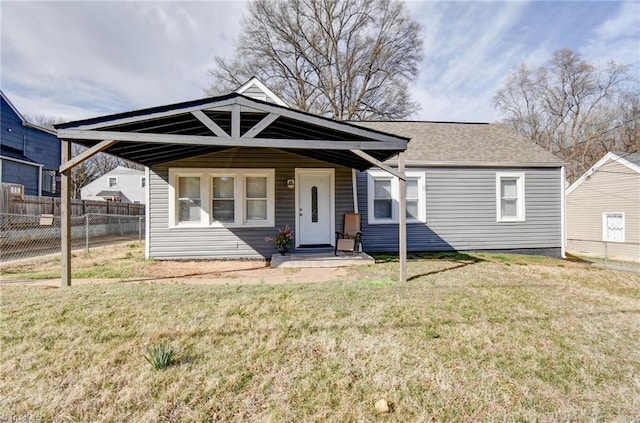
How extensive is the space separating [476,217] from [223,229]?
7.24 metres

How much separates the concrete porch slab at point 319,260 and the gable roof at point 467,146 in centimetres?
332

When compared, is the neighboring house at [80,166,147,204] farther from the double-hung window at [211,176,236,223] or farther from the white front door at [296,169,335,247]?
the white front door at [296,169,335,247]

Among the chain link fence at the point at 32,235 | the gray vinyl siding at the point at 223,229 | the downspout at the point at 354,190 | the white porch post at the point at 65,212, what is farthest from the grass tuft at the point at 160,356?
the chain link fence at the point at 32,235

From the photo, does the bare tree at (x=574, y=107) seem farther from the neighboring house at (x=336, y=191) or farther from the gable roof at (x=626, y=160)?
the neighboring house at (x=336, y=191)

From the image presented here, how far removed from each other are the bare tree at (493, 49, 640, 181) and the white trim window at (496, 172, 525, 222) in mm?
15656

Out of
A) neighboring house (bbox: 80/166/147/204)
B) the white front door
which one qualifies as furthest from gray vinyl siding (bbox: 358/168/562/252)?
neighboring house (bbox: 80/166/147/204)

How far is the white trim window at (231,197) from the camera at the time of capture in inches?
300

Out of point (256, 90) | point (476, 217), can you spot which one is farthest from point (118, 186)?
point (476, 217)

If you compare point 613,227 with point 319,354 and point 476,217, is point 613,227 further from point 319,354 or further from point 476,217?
point 319,354

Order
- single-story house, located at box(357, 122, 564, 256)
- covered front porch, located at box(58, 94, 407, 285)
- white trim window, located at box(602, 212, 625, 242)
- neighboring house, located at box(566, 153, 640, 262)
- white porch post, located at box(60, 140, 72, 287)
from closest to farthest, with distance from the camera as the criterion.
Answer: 1. white porch post, located at box(60, 140, 72, 287)
2. covered front porch, located at box(58, 94, 407, 285)
3. single-story house, located at box(357, 122, 564, 256)
4. neighboring house, located at box(566, 153, 640, 262)
5. white trim window, located at box(602, 212, 625, 242)

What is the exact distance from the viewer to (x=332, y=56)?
847 inches

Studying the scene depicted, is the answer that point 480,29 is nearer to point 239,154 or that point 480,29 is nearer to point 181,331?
point 239,154

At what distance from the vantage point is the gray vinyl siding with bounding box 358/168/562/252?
8727 mm

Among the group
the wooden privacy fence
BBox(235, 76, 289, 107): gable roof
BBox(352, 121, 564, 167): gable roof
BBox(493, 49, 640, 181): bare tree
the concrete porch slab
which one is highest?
BBox(493, 49, 640, 181): bare tree
